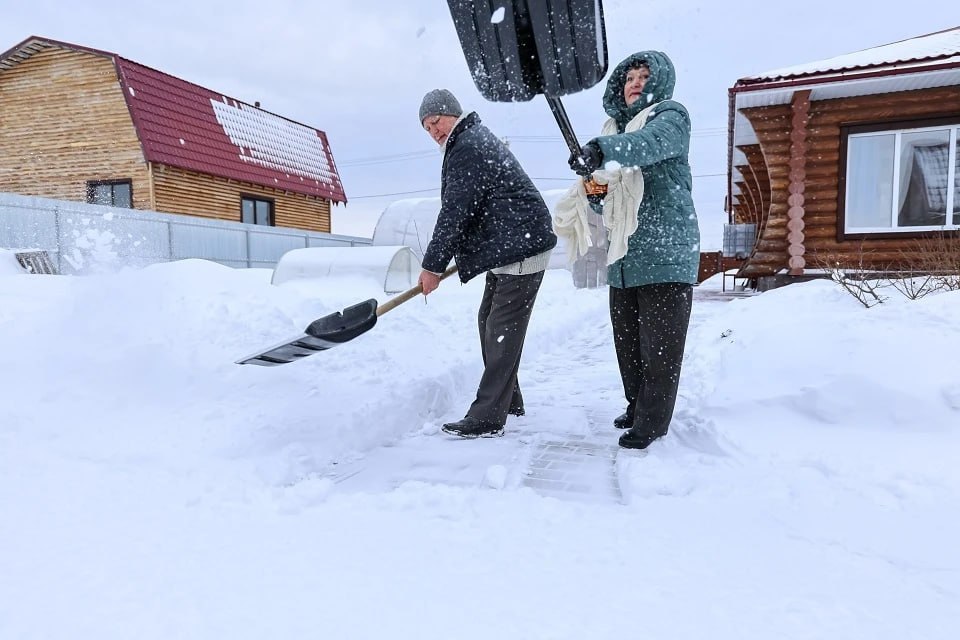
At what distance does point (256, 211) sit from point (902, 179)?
17.2 m

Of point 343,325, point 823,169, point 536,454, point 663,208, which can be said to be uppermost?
point 823,169

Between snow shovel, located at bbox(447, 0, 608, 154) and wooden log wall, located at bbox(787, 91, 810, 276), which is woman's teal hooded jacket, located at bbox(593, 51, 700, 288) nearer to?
snow shovel, located at bbox(447, 0, 608, 154)

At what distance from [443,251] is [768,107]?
723 centimetres

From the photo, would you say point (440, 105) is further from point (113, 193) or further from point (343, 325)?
point (113, 193)

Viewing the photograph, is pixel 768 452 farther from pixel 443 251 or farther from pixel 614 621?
pixel 443 251

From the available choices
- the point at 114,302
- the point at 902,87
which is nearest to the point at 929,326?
the point at 114,302

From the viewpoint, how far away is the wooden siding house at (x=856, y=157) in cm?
750

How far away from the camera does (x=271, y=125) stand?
20.3 meters

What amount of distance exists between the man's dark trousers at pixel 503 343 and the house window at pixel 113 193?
16.0 meters

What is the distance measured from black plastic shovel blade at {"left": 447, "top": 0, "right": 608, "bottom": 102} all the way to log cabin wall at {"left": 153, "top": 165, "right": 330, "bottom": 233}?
15346 millimetres

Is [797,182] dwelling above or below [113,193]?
below

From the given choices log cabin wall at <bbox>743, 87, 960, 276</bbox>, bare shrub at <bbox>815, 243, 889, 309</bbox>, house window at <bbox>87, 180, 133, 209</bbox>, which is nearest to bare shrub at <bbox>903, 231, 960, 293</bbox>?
bare shrub at <bbox>815, 243, 889, 309</bbox>

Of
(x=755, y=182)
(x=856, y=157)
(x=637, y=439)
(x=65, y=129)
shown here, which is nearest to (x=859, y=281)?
(x=637, y=439)

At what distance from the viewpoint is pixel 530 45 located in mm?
2658
